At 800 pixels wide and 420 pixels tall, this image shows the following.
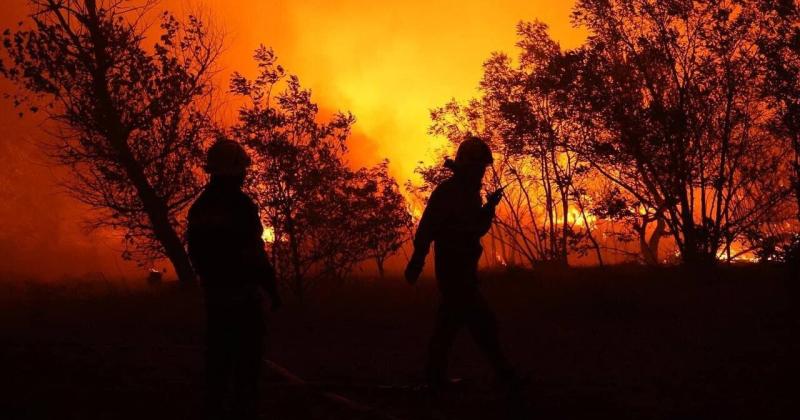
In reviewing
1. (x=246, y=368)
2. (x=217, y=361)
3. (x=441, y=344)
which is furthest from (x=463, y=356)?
(x=217, y=361)

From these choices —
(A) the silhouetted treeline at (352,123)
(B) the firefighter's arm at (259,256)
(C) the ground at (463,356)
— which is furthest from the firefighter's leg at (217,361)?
(A) the silhouetted treeline at (352,123)

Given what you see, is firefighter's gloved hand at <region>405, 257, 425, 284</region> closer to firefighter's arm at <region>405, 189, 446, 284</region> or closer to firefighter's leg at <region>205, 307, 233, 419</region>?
firefighter's arm at <region>405, 189, 446, 284</region>

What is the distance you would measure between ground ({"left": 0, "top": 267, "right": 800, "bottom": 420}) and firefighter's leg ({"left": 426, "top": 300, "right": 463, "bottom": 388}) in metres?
0.26

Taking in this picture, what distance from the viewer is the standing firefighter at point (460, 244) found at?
6.84 meters

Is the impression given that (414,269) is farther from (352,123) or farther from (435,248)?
(352,123)

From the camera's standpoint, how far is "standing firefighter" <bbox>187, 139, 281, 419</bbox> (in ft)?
18.0

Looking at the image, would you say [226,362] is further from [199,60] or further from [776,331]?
[199,60]

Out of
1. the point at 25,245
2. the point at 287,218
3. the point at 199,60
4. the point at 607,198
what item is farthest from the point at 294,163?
the point at 25,245

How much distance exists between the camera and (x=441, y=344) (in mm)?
7148

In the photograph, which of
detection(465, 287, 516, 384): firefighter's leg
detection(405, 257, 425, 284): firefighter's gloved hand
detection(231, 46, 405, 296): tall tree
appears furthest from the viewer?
detection(231, 46, 405, 296): tall tree

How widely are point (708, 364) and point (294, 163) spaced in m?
12.3

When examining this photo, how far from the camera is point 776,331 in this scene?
422 inches

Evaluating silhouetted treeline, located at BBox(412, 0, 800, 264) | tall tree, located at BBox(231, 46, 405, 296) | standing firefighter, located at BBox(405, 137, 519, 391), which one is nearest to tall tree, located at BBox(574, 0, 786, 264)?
silhouetted treeline, located at BBox(412, 0, 800, 264)

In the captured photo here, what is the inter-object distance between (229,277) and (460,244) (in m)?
2.34
